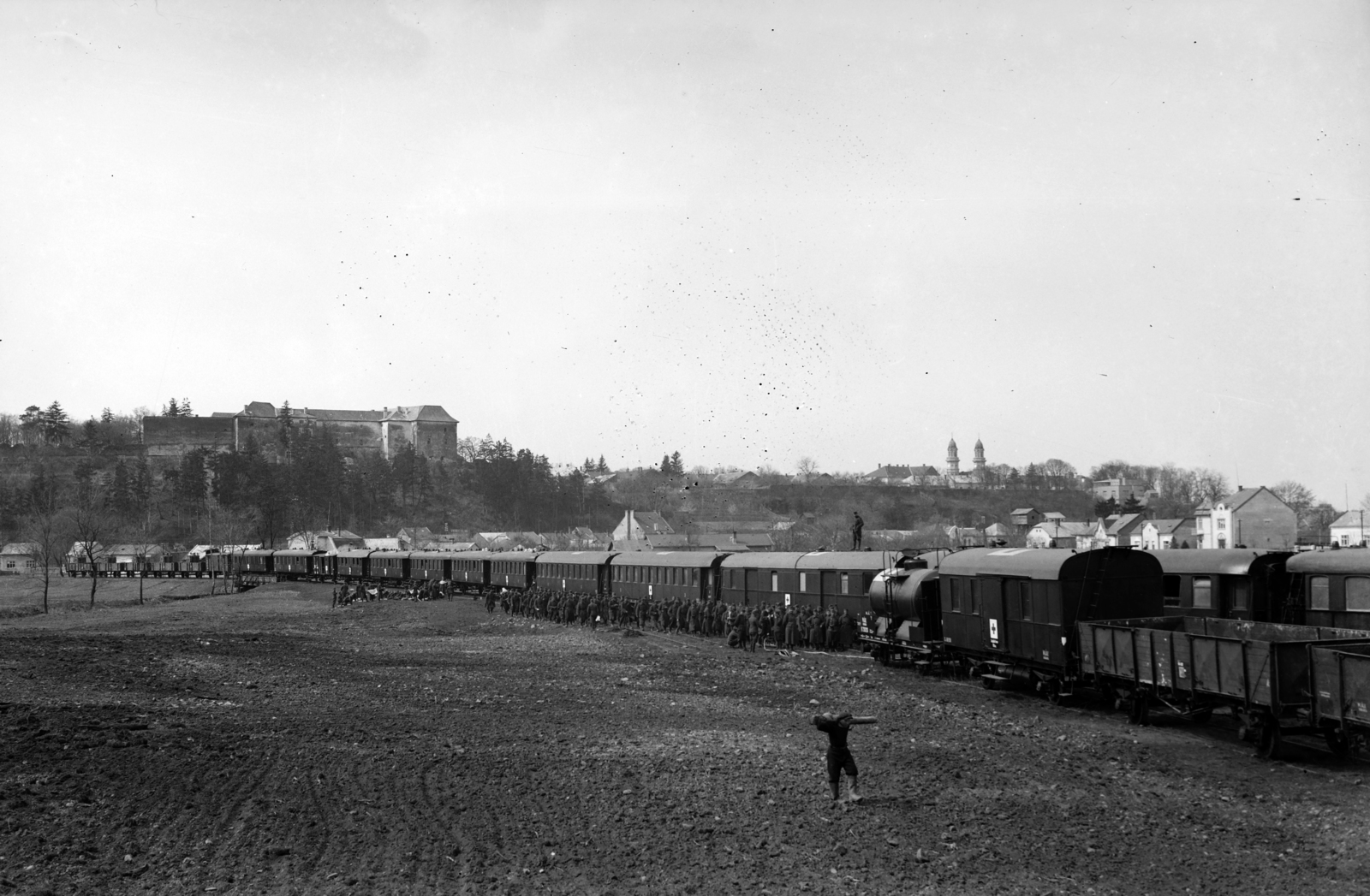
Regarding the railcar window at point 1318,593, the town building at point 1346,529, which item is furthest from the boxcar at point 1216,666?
the town building at point 1346,529

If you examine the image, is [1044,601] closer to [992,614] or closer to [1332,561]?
[992,614]

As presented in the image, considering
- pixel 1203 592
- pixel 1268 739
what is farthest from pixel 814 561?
pixel 1268 739

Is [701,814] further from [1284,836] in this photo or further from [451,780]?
[1284,836]

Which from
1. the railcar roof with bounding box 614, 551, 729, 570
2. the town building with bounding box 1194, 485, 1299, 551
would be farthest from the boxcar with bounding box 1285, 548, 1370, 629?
the town building with bounding box 1194, 485, 1299, 551

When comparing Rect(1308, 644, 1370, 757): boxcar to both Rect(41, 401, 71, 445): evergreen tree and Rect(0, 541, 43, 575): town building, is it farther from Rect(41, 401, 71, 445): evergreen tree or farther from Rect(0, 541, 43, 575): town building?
Rect(41, 401, 71, 445): evergreen tree

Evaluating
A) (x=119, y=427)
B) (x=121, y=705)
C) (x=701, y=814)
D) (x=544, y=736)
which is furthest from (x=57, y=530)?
(x=119, y=427)

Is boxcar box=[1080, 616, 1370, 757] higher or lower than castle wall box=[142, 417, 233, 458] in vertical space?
lower
